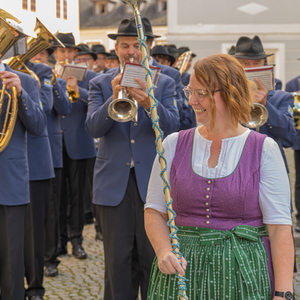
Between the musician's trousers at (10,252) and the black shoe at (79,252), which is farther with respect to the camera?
the black shoe at (79,252)

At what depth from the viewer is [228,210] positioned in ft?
8.04

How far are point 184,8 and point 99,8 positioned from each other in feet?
43.8

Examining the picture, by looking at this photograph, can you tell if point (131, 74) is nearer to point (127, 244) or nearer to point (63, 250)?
point (127, 244)

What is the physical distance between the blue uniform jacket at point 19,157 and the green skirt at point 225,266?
1.87m

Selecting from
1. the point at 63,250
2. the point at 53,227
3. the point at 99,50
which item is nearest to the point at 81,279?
the point at 53,227

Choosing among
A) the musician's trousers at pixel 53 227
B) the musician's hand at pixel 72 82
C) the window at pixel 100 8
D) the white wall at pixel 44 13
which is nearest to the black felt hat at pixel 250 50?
the white wall at pixel 44 13

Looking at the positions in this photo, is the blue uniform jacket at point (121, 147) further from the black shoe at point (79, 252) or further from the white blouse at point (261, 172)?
the black shoe at point (79, 252)

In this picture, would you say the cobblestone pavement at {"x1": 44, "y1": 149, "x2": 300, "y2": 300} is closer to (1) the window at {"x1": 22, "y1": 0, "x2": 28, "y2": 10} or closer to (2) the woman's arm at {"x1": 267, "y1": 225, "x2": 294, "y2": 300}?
(1) the window at {"x1": 22, "y1": 0, "x2": 28, "y2": 10}

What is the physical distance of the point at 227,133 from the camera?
2.58m

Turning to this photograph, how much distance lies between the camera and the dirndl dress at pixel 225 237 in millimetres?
2420

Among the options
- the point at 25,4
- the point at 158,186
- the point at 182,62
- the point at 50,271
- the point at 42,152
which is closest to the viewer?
the point at 158,186

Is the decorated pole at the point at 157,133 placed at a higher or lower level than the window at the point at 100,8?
lower

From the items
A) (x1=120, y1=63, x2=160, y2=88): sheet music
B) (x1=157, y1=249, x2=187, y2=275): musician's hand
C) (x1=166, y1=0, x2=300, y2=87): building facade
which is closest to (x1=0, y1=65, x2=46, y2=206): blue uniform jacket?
(x1=120, y1=63, x2=160, y2=88): sheet music

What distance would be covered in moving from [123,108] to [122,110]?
20 mm
